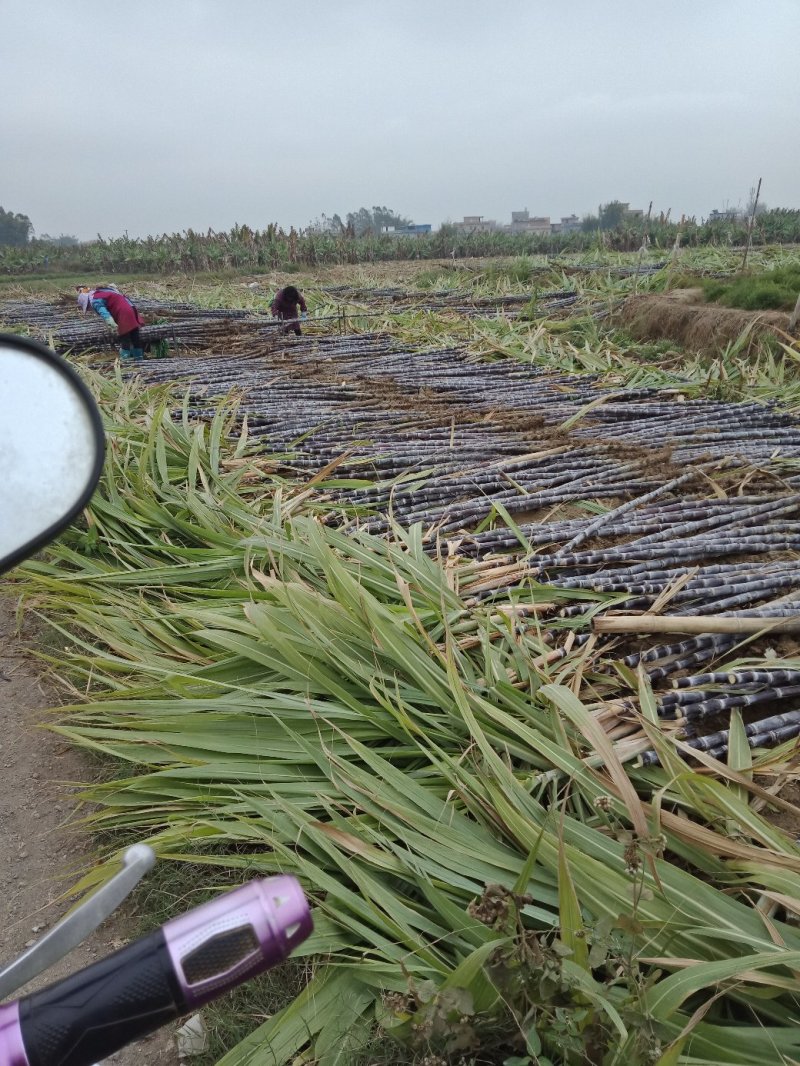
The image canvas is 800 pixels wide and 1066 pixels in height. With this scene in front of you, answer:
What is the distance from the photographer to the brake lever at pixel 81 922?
531 millimetres

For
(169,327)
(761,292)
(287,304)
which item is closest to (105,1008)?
(169,327)

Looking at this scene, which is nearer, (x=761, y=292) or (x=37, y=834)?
(x=37, y=834)

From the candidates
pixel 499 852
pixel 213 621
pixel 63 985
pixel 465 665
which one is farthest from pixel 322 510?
pixel 63 985

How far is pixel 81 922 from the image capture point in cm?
54

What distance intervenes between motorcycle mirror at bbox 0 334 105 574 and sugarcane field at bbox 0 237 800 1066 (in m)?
0.89

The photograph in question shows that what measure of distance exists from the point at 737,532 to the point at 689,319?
269 inches

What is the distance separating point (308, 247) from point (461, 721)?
24.9 meters

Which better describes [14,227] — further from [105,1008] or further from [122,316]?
[105,1008]

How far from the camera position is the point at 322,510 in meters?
3.01

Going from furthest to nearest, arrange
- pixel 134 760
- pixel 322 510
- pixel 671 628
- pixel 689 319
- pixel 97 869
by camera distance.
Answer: pixel 689 319 → pixel 322 510 → pixel 671 628 → pixel 134 760 → pixel 97 869

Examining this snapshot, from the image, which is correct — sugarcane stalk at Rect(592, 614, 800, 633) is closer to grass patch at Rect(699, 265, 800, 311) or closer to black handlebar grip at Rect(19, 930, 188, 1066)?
black handlebar grip at Rect(19, 930, 188, 1066)

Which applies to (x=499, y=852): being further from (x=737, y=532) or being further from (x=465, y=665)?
(x=737, y=532)

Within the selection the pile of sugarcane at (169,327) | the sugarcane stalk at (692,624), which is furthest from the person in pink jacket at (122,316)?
the sugarcane stalk at (692,624)

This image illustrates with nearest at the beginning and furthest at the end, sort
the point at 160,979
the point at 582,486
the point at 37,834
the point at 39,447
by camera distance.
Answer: the point at 160,979 → the point at 39,447 → the point at 37,834 → the point at 582,486
